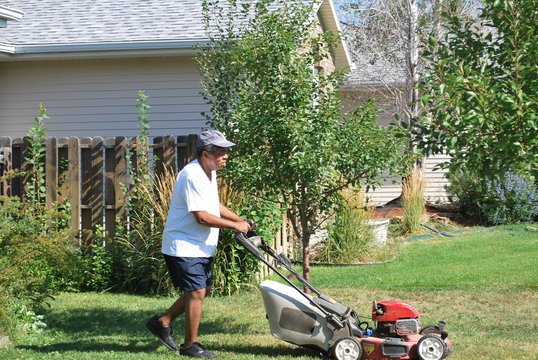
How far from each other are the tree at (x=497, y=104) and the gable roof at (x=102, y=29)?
7733 millimetres

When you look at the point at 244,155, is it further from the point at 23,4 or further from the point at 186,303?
the point at 23,4

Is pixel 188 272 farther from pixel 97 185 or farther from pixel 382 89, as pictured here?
pixel 382 89

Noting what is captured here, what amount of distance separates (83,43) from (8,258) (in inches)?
255

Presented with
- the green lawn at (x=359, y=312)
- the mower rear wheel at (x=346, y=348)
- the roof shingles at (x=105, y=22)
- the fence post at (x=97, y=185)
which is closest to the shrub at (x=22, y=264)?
the green lawn at (x=359, y=312)

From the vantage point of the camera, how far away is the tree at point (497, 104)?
5.02 metres

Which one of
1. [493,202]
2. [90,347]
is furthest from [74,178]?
[493,202]

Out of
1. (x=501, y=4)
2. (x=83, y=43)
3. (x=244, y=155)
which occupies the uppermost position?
(x=83, y=43)

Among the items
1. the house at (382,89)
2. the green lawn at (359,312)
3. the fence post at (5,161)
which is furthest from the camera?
the house at (382,89)

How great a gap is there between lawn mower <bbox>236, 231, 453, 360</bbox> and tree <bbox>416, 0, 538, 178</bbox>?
1.41m

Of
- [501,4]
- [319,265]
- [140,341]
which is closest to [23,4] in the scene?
[319,265]

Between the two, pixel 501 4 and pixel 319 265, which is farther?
pixel 319 265

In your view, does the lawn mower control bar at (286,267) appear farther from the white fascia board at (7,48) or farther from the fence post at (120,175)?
the white fascia board at (7,48)

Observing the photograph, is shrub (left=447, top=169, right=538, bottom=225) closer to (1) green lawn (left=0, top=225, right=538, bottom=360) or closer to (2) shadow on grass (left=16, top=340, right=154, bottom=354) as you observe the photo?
(1) green lawn (left=0, top=225, right=538, bottom=360)

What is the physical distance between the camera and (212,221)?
6238 millimetres
